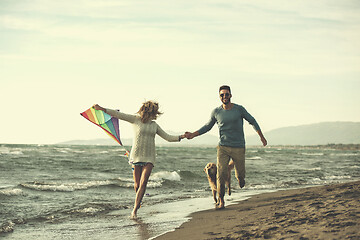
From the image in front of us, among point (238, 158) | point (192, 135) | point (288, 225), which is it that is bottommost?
point (288, 225)

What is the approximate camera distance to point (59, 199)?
10.1 meters

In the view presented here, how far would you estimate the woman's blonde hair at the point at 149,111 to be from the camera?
692cm

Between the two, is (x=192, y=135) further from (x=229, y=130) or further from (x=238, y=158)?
(x=238, y=158)

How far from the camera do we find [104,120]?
24.9ft

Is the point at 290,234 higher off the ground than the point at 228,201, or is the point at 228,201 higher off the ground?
the point at 290,234

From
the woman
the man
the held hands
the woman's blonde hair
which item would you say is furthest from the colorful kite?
the man

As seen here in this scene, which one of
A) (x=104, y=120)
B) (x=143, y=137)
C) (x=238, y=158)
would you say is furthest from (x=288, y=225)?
(x=104, y=120)

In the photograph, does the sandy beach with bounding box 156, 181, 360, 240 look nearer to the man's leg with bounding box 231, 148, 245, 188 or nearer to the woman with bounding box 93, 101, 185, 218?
the man's leg with bounding box 231, 148, 245, 188

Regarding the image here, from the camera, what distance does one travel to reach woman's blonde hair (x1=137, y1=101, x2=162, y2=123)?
6923 mm

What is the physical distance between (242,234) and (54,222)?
158 inches

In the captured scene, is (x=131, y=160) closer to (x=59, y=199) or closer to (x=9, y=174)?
(x=59, y=199)

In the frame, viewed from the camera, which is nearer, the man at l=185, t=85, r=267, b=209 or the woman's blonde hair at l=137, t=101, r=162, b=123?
the woman's blonde hair at l=137, t=101, r=162, b=123

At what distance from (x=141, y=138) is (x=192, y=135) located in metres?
1.14

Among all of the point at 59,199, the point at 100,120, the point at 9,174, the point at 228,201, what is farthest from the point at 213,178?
the point at 9,174
